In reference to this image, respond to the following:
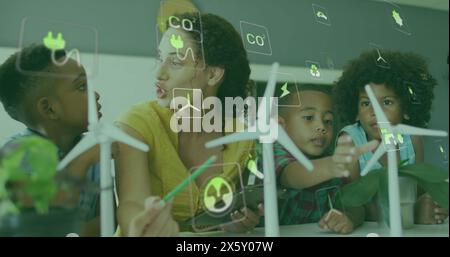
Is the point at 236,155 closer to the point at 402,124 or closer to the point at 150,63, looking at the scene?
the point at 150,63

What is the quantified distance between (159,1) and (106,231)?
0.59 metres

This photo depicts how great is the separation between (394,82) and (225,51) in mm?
545

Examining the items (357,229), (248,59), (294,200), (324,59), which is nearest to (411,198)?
(357,229)

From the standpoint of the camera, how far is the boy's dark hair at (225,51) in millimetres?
1310

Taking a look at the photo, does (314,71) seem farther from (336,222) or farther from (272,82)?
(336,222)

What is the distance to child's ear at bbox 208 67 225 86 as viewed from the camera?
131 cm

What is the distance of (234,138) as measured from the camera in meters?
1.27

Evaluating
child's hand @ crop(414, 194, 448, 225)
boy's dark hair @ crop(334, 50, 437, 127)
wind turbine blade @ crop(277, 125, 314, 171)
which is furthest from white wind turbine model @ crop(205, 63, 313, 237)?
child's hand @ crop(414, 194, 448, 225)

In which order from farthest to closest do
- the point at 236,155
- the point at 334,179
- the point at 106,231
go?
1. the point at 334,179
2. the point at 236,155
3. the point at 106,231

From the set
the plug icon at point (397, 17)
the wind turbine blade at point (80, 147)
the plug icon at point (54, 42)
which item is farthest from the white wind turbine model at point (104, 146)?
the plug icon at point (397, 17)

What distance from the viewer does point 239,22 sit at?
4.50 ft

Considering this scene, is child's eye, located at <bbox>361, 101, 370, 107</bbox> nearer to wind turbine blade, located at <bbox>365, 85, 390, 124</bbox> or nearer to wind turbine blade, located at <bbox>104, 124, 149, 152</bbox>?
wind turbine blade, located at <bbox>365, 85, 390, 124</bbox>

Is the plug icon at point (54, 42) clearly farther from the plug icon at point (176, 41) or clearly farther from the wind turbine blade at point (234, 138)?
the wind turbine blade at point (234, 138)

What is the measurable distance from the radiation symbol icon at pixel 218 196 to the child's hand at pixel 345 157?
32cm
